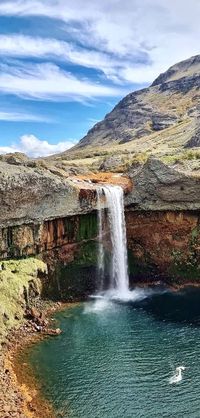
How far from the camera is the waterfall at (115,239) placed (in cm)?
4947

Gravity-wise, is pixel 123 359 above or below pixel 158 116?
below

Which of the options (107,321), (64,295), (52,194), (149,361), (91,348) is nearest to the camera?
(149,361)

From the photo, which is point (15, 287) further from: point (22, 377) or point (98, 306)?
point (22, 377)

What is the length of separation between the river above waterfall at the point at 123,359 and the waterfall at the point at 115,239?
413 centimetres

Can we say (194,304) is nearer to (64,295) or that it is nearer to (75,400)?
(64,295)

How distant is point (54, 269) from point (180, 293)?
1315 cm

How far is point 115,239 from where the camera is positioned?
51312mm

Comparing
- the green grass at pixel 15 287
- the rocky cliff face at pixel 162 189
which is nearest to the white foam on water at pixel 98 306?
the green grass at pixel 15 287

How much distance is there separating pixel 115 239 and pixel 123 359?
17897 millimetres

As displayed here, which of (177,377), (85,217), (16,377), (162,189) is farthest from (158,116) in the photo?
(16,377)

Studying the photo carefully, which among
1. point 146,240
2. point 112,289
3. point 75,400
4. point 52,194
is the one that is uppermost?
point 52,194

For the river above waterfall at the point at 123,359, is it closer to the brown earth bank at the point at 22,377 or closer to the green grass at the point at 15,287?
the brown earth bank at the point at 22,377

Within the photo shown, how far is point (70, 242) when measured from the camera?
4897cm

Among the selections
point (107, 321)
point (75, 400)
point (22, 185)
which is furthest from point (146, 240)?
point (75, 400)
